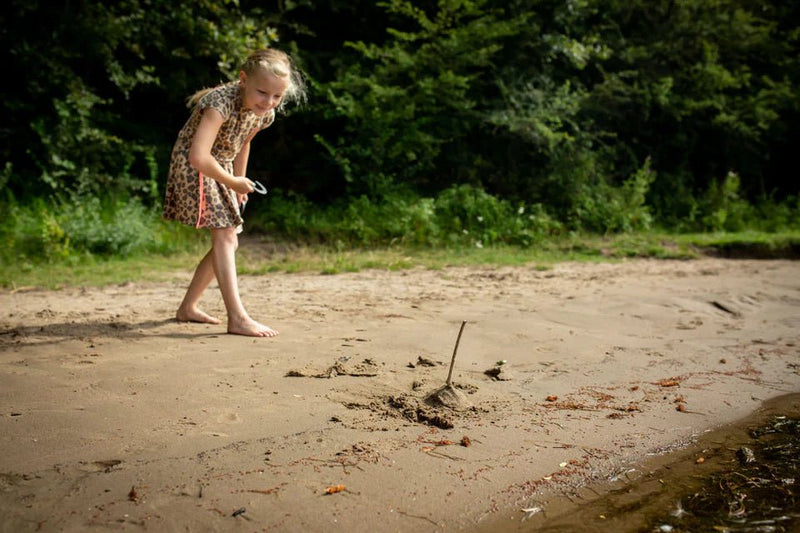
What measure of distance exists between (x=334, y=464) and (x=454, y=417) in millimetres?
660

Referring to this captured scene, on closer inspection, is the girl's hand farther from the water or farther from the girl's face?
the water

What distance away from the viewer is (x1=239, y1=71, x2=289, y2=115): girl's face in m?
3.80

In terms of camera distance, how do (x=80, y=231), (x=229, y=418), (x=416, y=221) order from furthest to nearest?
(x=416, y=221) < (x=80, y=231) < (x=229, y=418)

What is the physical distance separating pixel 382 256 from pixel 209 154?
399cm

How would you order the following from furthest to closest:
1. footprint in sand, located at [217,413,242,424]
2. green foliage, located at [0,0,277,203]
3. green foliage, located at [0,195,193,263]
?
1. green foliage, located at [0,0,277,203]
2. green foliage, located at [0,195,193,263]
3. footprint in sand, located at [217,413,242,424]

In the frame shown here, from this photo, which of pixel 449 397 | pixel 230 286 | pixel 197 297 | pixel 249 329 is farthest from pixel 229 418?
pixel 197 297

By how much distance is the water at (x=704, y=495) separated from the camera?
223cm

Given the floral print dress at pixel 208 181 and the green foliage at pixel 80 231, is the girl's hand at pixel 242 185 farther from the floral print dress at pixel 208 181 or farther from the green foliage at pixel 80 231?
the green foliage at pixel 80 231

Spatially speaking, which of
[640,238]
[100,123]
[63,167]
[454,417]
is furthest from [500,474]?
[100,123]

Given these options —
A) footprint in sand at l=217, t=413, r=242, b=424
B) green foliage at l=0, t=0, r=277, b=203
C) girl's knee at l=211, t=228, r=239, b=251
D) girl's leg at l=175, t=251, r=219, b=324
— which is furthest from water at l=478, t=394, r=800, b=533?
green foliage at l=0, t=0, r=277, b=203

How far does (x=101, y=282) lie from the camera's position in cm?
598

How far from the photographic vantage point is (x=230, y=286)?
4098mm

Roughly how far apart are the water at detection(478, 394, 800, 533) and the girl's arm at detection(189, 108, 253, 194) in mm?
2373

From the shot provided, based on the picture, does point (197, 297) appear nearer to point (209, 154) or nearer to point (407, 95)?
point (209, 154)
